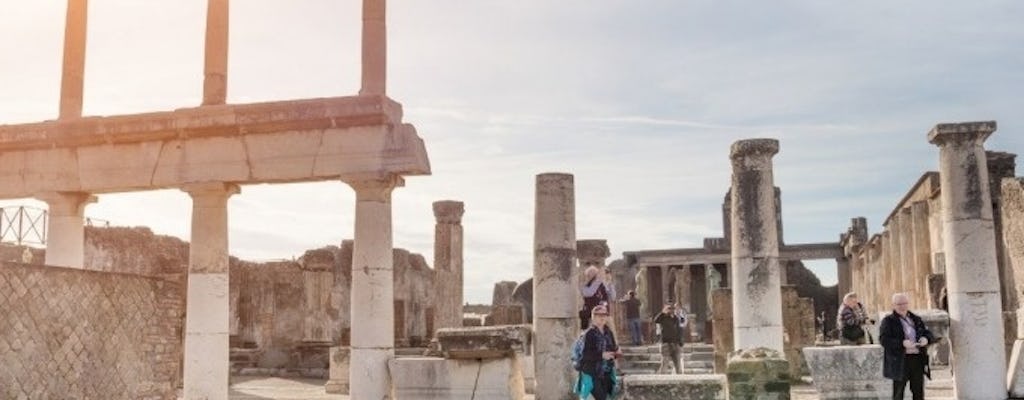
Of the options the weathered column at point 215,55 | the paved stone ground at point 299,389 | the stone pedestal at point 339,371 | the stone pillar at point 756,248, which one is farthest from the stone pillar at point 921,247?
the weathered column at point 215,55

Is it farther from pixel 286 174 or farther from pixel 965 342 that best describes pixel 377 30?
pixel 965 342

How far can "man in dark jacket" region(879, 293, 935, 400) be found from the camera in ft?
34.5

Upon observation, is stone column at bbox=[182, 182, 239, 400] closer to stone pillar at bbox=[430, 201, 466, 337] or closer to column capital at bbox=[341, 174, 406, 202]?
column capital at bbox=[341, 174, 406, 202]

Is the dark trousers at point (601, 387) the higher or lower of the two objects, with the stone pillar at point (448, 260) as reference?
lower

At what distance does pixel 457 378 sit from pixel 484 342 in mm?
666

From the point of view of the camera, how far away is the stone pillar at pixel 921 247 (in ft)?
82.8

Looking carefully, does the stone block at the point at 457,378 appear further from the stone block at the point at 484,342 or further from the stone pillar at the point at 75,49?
the stone pillar at the point at 75,49

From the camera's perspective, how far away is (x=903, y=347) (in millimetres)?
10539

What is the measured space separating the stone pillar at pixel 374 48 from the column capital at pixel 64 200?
476 cm

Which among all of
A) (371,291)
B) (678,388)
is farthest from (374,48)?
(678,388)

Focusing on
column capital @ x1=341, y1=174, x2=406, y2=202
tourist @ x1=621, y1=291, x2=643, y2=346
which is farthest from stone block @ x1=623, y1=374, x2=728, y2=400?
tourist @ x1=621, y1=291, x2=643, y2=346

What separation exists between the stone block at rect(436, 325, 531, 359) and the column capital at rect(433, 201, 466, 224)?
38.5 feet

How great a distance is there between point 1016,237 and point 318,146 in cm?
971

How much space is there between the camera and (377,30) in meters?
13.4
